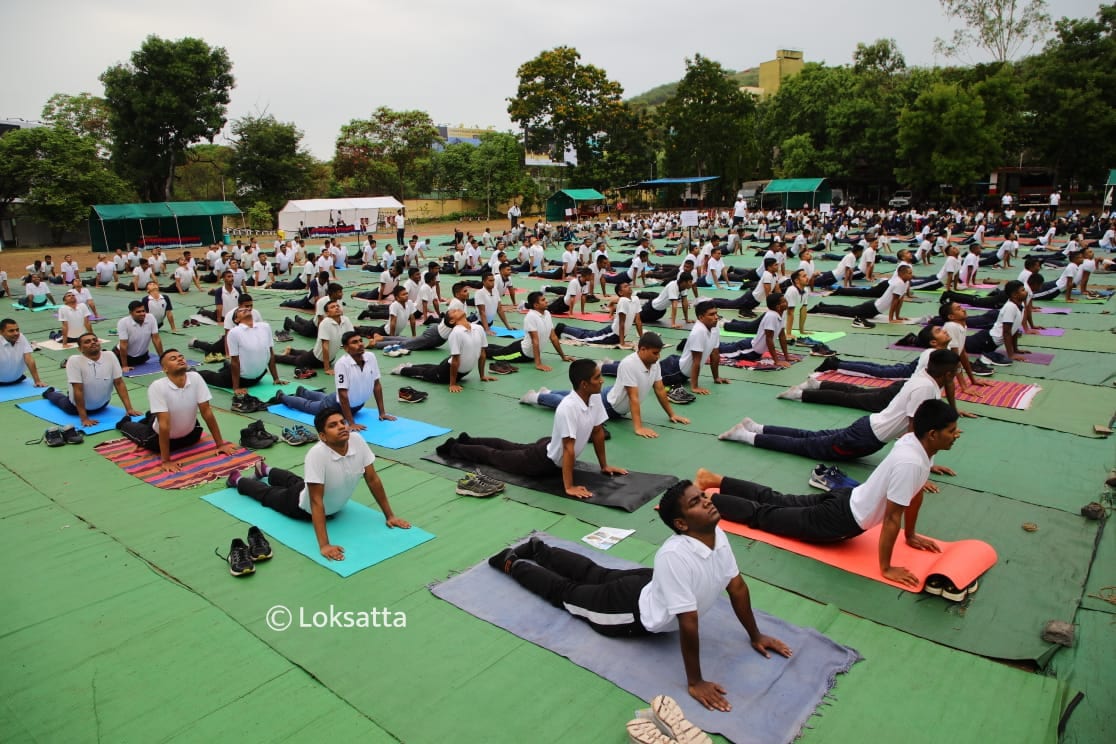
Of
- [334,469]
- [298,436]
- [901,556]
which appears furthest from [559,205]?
[901,556]

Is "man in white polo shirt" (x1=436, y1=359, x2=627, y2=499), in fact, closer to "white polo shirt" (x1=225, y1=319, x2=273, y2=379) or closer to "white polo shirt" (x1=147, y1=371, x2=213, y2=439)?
"white polo shirt" (x1=147, y1=371, x2=213, y2=439)

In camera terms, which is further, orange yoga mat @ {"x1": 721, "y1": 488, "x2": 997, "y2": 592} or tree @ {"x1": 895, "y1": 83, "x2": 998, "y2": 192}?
tree @ {"x1": 895, "y1": 83, "x2": 998, "y2": 192}

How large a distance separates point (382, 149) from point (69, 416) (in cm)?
4446

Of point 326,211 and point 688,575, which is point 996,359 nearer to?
point 688,575

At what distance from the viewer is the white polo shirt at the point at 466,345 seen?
9367 millimetres

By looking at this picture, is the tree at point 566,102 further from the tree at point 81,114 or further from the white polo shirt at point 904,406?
the white polo shirt at point 904,406

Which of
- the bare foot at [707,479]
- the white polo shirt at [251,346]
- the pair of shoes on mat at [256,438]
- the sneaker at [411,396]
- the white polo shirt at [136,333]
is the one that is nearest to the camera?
the bare foot at [707,479]

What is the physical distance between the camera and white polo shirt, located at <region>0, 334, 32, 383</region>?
33.4 ft

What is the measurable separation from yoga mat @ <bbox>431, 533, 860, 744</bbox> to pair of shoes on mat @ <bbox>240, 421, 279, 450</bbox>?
388 cm

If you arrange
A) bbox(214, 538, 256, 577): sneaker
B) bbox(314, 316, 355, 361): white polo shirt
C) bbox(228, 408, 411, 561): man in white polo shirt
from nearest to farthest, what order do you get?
bbox(214, 538, 256, 577): sneaker → bbox(228, 408, 411, 561): man in white polo shirt → bbox(314, 316, 355, 361): white polo shirt

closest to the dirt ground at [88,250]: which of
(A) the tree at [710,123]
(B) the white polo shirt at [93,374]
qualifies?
(A) the tree at [710,123]

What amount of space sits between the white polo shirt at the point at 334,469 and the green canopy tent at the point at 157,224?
3104 centimetres

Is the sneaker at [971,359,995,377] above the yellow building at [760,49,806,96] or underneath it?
underneath

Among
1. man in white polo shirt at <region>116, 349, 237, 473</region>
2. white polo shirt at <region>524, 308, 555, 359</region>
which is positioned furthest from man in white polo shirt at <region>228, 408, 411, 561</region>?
white polo shirt at <region>524, 308, 555, 359</region>
